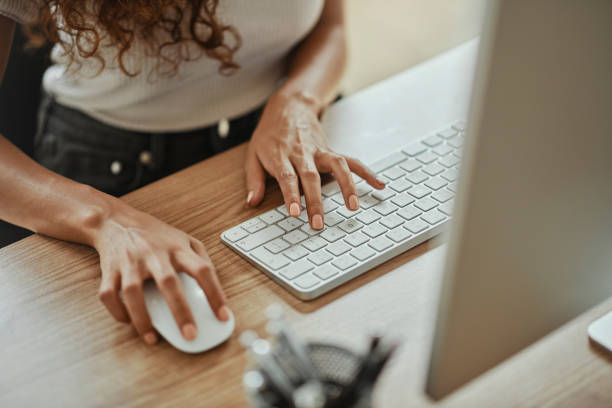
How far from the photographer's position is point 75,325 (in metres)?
0.54

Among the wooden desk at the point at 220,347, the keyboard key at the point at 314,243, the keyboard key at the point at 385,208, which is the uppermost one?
the keyboard key at the point at 385,208

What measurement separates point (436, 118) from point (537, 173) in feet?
1.74

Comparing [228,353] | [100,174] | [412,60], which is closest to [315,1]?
[100,174]

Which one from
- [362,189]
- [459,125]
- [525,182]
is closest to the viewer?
[525,182]

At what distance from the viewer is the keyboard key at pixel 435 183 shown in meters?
0.67

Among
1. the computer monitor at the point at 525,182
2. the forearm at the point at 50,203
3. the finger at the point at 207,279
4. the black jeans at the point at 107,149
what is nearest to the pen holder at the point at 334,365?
the computer monitor at the point at 525,182

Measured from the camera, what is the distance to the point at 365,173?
0.68 m

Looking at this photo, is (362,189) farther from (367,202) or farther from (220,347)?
(220,347)

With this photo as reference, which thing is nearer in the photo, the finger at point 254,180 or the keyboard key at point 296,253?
the keyboard key at point 296,253

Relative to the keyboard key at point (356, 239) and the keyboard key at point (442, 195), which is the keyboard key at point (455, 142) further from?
the keyboard key at point (356, 239)

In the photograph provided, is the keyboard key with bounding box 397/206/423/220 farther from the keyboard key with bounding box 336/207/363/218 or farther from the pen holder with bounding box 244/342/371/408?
the pen holder with bounding box 244/342/371/408

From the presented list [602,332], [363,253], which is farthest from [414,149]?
[602,332]

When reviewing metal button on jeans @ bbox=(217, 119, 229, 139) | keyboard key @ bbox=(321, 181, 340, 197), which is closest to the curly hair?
metal button on jeans @ bbox=(217, 119, 229, 139)

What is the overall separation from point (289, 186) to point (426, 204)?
17 centimetres
